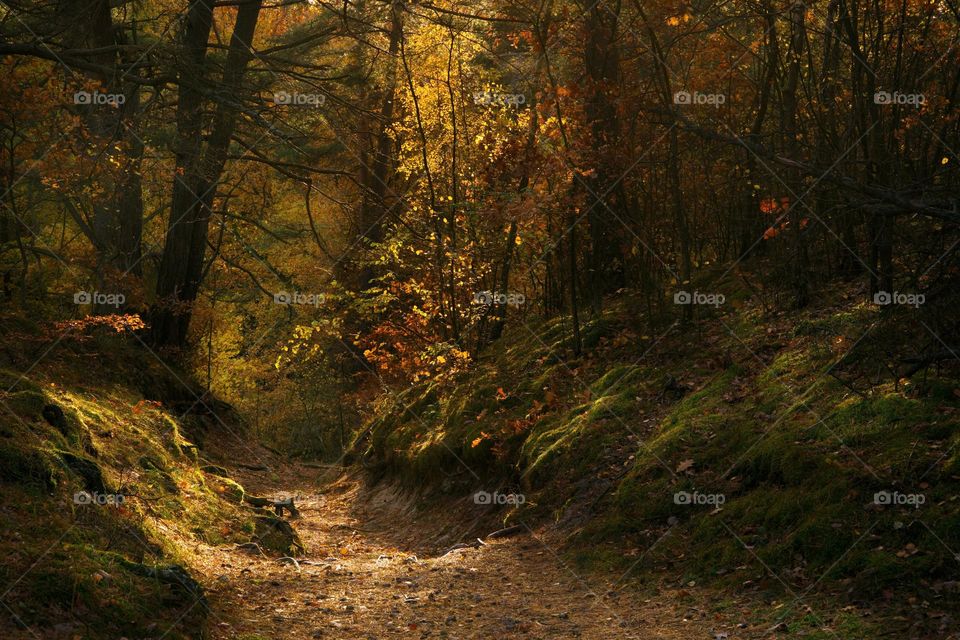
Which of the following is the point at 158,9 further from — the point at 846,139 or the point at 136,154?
the point at 846,139

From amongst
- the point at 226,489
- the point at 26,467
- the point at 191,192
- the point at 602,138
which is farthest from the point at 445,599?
the point at 191,192

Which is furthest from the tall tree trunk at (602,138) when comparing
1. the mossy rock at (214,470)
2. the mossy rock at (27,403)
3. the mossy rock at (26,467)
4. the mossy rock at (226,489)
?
the mossy rock at (26,467)

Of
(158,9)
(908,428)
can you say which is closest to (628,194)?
(908,428)

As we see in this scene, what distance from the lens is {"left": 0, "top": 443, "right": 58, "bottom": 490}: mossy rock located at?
6.64 meters

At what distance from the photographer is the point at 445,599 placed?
299 inches

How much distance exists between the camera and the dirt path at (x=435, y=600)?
21.0 ft

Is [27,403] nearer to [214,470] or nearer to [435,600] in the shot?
[435,600]

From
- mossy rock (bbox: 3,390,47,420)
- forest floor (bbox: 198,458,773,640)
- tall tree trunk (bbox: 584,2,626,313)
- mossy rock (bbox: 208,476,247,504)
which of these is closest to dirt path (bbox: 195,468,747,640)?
forest floor (bbox: 198,458,773,640)

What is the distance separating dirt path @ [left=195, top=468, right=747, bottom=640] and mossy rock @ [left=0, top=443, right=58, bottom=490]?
1.62 metres

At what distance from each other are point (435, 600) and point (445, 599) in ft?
0.34

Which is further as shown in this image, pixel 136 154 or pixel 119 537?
pixel 136 154

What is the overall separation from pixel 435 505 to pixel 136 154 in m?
7.04

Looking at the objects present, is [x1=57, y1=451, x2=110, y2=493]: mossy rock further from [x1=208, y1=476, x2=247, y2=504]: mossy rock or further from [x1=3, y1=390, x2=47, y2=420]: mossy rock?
[x1=208, y1=476, x2=247, y2=504]: mossy rock

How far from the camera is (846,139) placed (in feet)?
29.4
